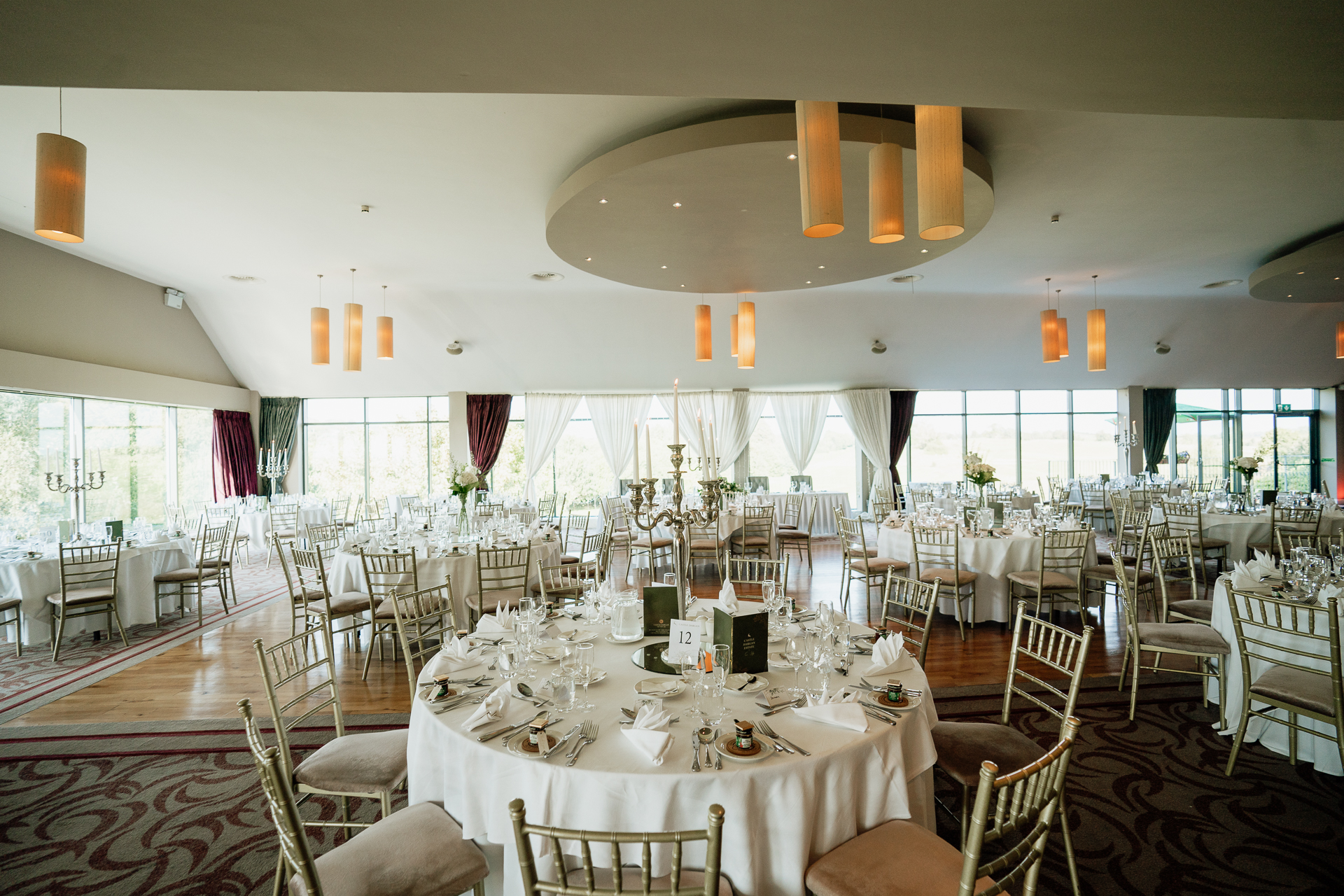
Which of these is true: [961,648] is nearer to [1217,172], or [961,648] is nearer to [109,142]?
[1217,172]

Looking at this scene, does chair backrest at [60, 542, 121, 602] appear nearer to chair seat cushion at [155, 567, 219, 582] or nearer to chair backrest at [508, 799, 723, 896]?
chair seat cushion at [155, 567, 219, 582]

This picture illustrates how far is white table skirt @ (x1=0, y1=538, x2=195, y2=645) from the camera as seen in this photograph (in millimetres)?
5957

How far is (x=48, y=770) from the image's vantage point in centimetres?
373

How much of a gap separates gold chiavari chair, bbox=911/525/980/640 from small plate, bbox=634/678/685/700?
410cm

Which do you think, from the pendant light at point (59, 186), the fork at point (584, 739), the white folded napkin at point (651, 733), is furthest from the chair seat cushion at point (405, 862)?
the pendant light at point (59, 186)

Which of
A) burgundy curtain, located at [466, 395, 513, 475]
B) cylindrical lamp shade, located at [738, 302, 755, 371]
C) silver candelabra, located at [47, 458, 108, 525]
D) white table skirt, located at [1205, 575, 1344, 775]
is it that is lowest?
white table skirt, located at [1205, 575, 1344, 775]

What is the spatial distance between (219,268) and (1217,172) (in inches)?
437

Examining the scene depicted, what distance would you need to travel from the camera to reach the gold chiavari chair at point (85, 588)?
5773 mm

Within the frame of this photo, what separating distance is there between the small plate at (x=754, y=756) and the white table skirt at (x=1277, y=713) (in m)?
3.04

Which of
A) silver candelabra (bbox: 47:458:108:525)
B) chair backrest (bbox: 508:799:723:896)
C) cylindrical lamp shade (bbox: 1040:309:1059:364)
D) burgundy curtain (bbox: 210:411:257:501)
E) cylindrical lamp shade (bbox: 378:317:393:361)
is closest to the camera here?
chair backrest (bbox: 508:799:723:896)

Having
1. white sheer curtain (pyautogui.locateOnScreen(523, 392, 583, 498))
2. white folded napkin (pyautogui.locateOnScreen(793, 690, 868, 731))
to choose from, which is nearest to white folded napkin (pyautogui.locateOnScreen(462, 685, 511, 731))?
white folded napkin (pyautogui.locateOnScreen(793, 690, 868, 731))

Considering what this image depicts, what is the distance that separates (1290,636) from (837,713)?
3117 millimetres

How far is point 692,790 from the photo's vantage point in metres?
1.90

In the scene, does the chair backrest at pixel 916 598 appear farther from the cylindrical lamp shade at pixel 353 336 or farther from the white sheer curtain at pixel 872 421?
the white sheer curtain at pixel 872 421
